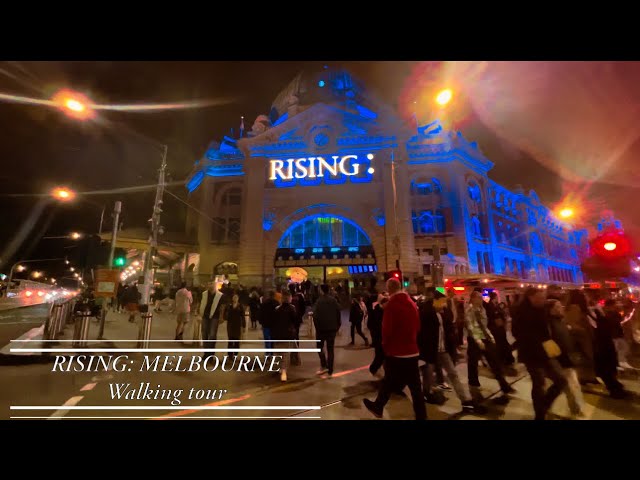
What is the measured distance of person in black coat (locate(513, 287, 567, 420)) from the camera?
441cm

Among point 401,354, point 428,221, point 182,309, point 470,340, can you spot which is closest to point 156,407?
point 401,354

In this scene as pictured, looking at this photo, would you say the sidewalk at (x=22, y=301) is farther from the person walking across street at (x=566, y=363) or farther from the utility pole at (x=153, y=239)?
the person walking across street at (x=566, y=363)

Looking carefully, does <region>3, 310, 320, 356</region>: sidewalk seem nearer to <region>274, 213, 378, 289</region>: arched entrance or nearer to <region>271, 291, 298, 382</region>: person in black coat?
<region>271, 291, 298, 382</region>: person in black coat

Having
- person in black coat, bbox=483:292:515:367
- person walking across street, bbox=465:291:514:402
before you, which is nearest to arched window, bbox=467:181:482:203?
person in black coat, bbox=483:292:515:367

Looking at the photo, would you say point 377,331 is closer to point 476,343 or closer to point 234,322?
point 476,343

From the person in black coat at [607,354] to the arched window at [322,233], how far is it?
2414cm

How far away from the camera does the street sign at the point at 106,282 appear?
9.15 meters

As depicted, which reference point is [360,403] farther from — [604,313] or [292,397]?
[604,313]

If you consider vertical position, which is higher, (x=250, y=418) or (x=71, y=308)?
(x=71, y=308)
